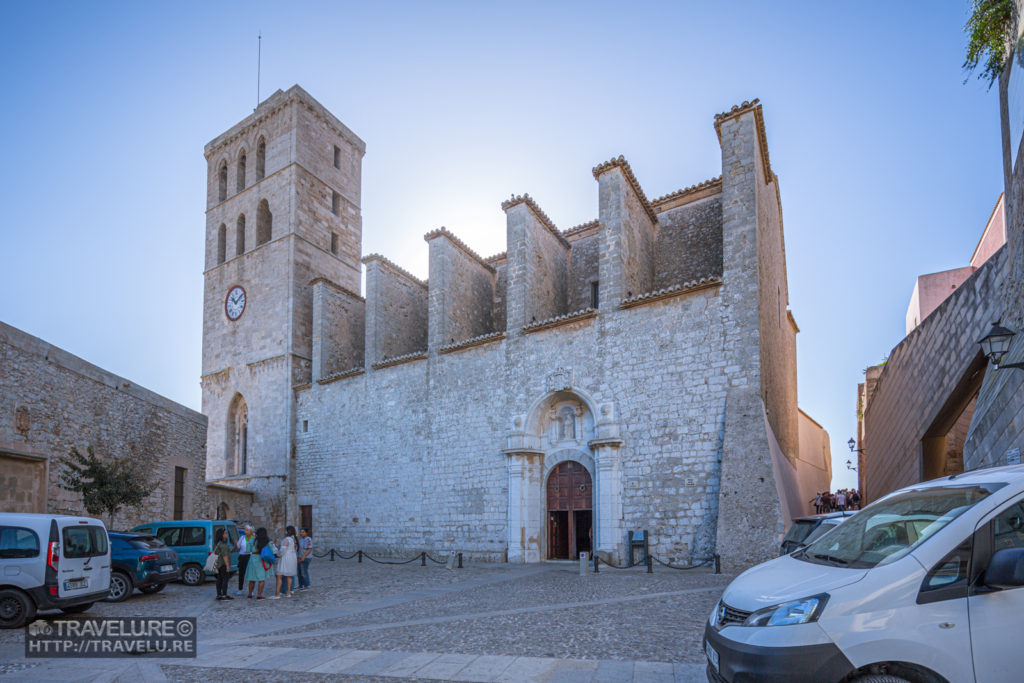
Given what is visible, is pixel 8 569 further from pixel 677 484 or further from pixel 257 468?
pixel 257 468

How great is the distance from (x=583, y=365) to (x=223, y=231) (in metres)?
19.8

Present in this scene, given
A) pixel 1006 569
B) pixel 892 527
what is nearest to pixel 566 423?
pixel 892 527

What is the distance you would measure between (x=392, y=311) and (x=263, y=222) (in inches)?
340

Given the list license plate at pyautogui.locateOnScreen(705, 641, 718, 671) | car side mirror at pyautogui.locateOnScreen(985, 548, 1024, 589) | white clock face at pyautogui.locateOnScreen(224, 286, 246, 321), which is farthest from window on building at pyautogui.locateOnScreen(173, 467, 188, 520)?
car side mirror at pyautogui.locateOnScreen(985, 548, 1024, 589)

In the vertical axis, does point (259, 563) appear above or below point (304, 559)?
above

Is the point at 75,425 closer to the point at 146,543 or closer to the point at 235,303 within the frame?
the point at 146,543

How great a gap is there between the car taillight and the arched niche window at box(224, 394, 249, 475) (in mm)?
17326

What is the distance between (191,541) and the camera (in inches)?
505

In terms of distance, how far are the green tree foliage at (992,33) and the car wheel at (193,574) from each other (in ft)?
51.6

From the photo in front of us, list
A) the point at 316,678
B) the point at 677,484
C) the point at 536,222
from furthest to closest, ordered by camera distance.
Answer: the point at 536,222 < the point at 677,484 < the point at 316,678

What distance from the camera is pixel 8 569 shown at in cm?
744

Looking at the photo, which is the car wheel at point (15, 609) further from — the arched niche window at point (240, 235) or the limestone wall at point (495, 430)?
the arched niche window at point (240, 235)

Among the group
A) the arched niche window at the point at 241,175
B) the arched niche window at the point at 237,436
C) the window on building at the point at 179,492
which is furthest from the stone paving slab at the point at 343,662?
the arched niche window at the point at 241,175

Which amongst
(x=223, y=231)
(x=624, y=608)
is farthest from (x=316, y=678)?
(x=223, y=231)
